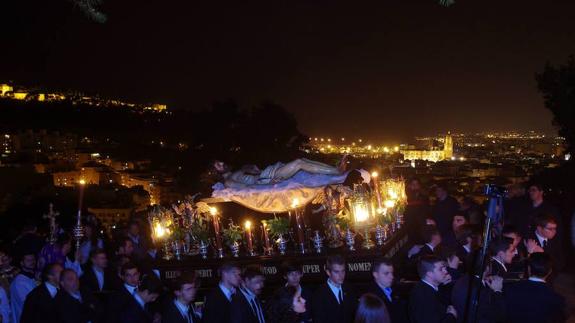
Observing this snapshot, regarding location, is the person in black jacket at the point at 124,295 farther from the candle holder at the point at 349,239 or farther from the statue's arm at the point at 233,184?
the statue's arm at the point at 233,184

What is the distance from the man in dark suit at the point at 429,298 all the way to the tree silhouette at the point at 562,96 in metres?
11.2

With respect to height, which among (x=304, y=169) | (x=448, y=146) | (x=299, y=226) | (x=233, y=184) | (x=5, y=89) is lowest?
(x=299, y=226)

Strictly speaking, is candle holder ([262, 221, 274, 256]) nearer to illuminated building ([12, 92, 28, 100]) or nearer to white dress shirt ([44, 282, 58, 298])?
white dress shirt ([44, 282, 58, 298])

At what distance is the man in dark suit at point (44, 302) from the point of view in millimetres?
6789

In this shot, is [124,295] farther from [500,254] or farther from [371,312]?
[500,254]

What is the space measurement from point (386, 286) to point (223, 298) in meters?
1.94

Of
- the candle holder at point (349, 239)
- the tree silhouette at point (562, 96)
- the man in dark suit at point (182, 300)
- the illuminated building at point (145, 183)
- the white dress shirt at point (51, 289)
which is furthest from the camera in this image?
the illuminated building at point (145, 183)

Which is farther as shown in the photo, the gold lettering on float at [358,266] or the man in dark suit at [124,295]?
the gold lettering on float at [358,266]

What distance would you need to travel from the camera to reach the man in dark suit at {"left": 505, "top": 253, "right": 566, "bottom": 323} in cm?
555

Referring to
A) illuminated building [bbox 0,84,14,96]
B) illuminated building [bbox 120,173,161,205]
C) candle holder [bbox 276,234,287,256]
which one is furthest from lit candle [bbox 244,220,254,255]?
illuminated building [bbox 0,84,14,96]

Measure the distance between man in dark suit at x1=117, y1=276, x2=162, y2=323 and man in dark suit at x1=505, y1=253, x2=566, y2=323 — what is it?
420 cm

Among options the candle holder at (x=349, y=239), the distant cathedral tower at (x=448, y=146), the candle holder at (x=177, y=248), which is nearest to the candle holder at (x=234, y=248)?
the candle holder at (x=177, y=248)

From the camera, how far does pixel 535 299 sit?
5605mm

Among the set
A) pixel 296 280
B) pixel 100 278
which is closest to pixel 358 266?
pixel 296 280
